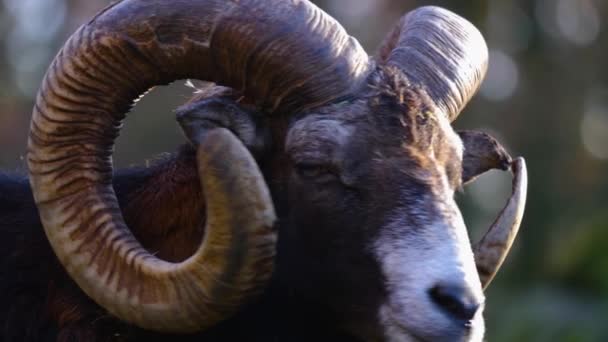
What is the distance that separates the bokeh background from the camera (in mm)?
37250

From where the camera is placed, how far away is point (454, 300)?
7539 mm

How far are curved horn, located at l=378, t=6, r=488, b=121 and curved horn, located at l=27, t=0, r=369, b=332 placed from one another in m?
0.69

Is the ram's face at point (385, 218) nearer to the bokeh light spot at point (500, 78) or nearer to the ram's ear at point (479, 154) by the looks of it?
the ram's ear at point (479, 154)

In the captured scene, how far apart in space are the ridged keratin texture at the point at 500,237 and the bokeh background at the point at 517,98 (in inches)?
917

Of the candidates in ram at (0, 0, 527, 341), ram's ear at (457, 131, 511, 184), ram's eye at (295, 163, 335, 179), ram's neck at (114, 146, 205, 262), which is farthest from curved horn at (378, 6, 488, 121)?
ram's neck at (114, 146, 205, 262)

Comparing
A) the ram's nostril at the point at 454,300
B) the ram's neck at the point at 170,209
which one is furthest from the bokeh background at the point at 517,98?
the ram's nostril at the point at 454,300

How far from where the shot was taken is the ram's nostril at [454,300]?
24.7 ft

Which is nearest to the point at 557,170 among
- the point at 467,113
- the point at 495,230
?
the point at 467,113

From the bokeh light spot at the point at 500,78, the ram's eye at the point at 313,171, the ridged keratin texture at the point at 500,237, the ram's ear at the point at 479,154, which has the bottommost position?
the bokeh light spot at the point at 500,78

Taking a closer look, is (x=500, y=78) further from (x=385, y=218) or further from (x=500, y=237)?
(x=385, y=218)

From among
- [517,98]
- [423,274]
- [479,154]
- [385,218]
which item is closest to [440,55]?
[479,154]

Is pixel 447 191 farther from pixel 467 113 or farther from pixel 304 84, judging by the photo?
pixel 467 113

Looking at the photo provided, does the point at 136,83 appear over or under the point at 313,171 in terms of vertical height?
over

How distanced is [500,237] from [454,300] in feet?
5.53
